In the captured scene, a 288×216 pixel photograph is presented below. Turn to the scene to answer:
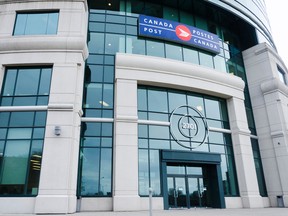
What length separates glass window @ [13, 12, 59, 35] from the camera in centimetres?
1509

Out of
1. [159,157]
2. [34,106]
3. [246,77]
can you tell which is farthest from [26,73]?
[246,77]

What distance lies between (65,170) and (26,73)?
6479 millimetres

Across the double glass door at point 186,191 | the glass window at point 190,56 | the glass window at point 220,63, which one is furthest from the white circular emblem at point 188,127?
the glass window at point 220,63

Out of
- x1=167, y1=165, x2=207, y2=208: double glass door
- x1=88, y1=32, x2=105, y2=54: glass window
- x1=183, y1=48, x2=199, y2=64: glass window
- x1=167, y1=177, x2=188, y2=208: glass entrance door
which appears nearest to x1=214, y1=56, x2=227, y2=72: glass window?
x1=183, y1=48, x2=199, y2=64: glass window

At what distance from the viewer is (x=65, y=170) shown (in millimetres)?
11672

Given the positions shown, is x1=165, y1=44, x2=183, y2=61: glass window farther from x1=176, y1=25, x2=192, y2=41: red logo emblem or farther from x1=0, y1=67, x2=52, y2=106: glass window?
x1=0, y1=67, x2=52, y2=106: glass window

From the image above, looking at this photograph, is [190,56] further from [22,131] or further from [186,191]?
[22,131]

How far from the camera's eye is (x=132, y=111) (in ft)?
48.9

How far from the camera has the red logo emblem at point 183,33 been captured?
18489 mm

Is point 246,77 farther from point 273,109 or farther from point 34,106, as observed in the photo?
point 34,106

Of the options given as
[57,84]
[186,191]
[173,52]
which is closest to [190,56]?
[173,52]

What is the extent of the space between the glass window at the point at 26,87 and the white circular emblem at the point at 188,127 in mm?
8266

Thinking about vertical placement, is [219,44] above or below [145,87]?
above

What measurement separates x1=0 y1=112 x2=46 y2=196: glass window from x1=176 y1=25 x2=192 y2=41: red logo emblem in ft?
38.8
